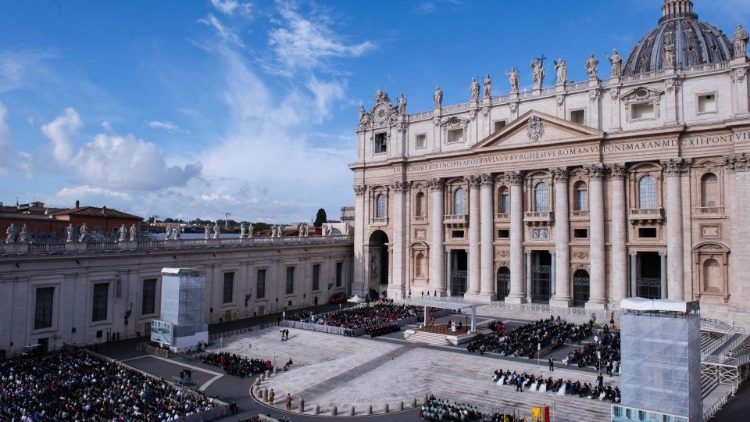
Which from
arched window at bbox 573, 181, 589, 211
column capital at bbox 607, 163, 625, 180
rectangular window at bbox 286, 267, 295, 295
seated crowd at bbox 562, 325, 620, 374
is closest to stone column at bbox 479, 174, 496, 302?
arched window at bbox 573, 181, 589, 211

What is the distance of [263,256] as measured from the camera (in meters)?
52.7

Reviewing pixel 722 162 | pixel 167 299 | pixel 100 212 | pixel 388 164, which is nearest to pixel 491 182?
pixel 388 164

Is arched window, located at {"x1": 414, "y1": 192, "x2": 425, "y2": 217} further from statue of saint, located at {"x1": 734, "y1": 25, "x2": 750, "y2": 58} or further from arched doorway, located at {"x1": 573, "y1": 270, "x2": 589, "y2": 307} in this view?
statue of saint, located at {"x1": 734, "y1": 25, "x2": 750, "y2": 58}

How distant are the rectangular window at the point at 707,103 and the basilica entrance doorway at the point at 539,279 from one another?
17653 mm

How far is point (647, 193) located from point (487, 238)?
14473mm

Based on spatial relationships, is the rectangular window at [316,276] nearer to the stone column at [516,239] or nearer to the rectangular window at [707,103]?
the stone column at [516,239]

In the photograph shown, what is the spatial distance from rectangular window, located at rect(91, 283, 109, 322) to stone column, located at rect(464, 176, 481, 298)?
104ft

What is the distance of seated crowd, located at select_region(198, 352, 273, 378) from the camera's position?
31.8 m

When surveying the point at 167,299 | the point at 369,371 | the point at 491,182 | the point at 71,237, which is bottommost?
the point at 369,371

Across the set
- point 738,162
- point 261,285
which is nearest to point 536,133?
point 738,162

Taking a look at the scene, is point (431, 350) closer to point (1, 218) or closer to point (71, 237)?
point (71, 237)

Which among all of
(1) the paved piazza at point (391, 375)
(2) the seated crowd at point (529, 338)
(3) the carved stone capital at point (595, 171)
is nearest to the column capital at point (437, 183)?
(3) the carved stone capital at point (595, 171)

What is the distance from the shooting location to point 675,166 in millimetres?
43844

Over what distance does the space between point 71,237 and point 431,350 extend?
84.0ft
